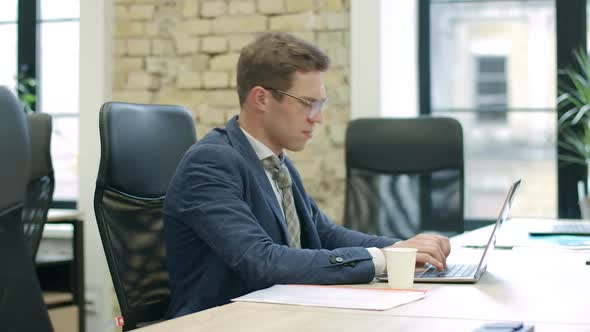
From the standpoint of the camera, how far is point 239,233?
1.72m

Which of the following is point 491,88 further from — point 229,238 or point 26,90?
point 229,238

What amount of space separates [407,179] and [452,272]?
4.97ft

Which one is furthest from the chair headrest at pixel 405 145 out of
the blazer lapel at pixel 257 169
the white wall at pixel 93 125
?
the white wall at pixel 93 125

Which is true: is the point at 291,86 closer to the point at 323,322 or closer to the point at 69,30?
the point at 323,322

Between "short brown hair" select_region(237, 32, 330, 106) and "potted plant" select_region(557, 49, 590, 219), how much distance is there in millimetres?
2259

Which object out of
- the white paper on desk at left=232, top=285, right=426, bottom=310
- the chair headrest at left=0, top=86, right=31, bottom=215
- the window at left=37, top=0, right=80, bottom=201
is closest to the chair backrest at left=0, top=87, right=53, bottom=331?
the chair headrest at left=0, top=86, right=31, bottom=215

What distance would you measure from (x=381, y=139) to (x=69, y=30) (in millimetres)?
2403

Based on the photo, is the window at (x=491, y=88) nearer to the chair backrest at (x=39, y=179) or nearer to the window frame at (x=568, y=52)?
the window frame at (x=568, y=52)

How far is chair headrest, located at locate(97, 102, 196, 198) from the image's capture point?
6.54 feet

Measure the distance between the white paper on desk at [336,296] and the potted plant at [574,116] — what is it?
106 inches

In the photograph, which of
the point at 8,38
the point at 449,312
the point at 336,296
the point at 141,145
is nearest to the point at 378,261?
the point at 336,296

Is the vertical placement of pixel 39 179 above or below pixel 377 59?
below

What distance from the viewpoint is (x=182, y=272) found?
1895 mm

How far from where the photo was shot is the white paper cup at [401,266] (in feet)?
5.15
